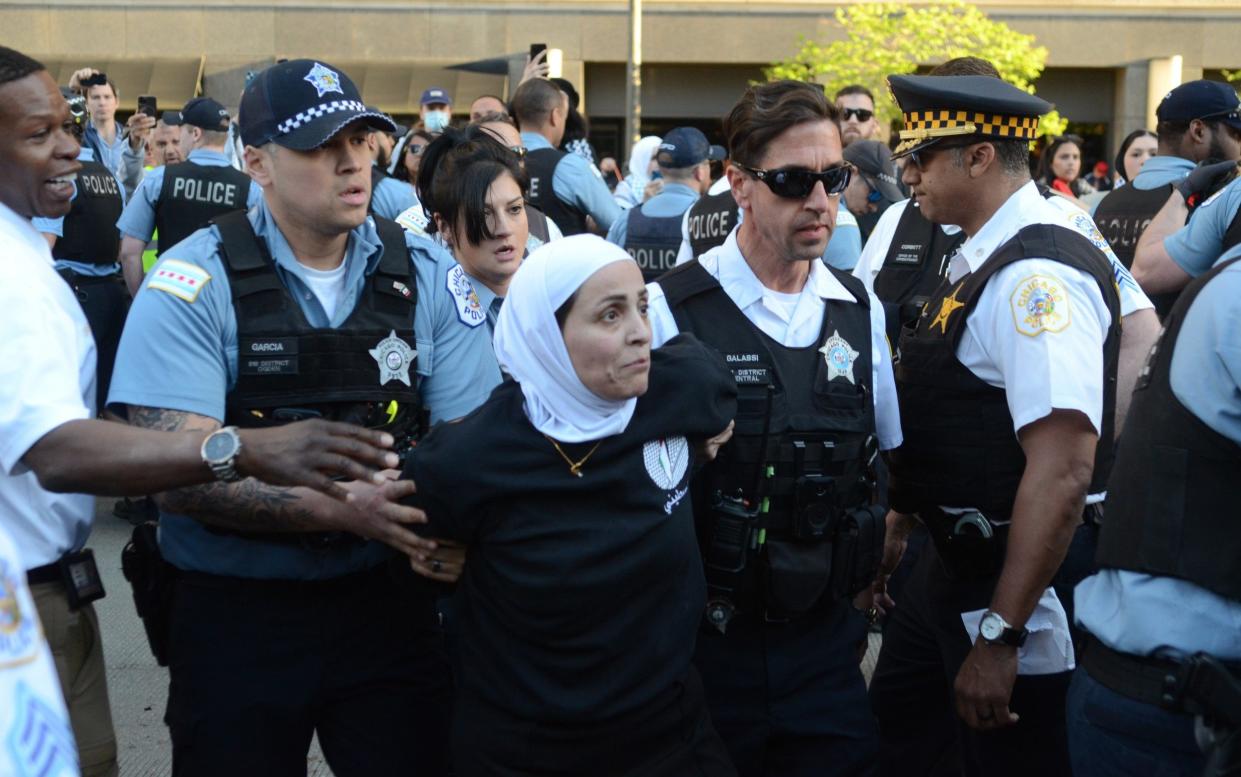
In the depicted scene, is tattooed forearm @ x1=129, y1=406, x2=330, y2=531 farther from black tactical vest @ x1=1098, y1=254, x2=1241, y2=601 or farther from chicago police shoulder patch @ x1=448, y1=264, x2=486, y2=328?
black tactical vest @ x1=1098, y1=254, x2=1241, y2=601

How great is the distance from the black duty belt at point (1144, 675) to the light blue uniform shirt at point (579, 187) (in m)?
5.00

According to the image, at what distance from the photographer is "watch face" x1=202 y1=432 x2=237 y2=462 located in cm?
244

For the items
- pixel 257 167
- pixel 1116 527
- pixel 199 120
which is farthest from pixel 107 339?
pixel 1116 527

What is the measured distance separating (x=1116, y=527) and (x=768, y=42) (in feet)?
79.8

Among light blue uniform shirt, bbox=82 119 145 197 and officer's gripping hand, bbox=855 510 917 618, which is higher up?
light blue uniform shirt, bbox=82 119 145 197

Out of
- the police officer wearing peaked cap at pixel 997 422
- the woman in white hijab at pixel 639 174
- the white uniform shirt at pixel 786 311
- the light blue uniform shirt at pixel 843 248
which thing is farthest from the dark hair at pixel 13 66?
the woman in white hijab at pixel 639 174

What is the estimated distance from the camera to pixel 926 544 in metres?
3.76

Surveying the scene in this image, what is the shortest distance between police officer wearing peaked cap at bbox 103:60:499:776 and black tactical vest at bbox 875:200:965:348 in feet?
8.48

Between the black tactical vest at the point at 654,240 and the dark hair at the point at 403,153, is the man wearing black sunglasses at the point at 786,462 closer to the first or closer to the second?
the black tactical vest at the point at 654,240

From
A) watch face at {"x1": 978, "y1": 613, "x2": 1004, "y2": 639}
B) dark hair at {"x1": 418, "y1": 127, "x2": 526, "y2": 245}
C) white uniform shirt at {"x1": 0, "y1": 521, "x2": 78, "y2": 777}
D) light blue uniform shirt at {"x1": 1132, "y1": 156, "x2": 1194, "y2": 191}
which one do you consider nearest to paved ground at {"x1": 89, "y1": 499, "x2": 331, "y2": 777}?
dark hair at {"x1": 418, "y1": 127, "x2": 526, "y2": 245}

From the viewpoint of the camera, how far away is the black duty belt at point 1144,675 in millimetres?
2396

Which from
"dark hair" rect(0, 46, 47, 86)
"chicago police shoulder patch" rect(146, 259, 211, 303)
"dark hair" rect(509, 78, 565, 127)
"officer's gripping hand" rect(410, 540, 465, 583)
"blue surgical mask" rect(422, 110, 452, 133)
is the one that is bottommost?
"officer's gripping hand" rect(410, 540, 465, 583)

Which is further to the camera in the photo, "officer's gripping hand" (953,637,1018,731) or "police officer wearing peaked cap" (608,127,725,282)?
"police officer wearing peaked cap" (608,127,725,282)

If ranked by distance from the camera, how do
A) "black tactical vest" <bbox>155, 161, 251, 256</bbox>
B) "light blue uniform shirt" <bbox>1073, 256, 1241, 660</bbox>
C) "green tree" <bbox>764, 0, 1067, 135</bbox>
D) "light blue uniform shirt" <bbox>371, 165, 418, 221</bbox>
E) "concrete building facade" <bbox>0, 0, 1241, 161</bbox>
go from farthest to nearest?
1. "concrete building facade" <bbox>0, 0, 1241, 161</bbox>
2. "green tree" <bbox>764, 0, 1067, 135</bbox>
3. "black tactical vest" <bbox>155, 161, 251, 256</bbox>
4. "light blue uniform shirt" <bbox>371, 165, 418, 221</bbox>
5. "light blue uniform shirt" <bbox>1073, 256, 1241, 660</bbox>
